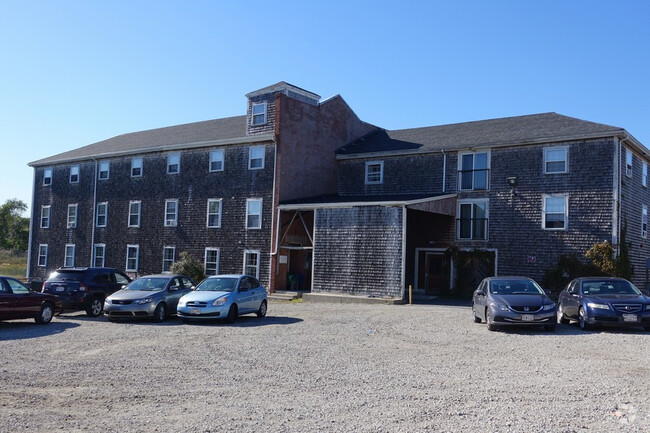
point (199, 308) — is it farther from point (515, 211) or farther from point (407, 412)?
point (515, 211)

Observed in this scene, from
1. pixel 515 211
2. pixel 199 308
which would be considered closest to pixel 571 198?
pixel 515 211

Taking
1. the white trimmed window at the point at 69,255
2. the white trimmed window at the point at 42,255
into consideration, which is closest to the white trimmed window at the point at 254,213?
the white trimmed window at the point at 69,255

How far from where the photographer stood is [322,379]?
30.7 ft

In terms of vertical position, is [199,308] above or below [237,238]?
below

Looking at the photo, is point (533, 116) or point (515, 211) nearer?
point (515, 211)

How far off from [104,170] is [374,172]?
17.1 meters

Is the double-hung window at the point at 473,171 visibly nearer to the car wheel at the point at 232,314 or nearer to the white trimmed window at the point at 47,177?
the car wheel at the point at 232,314

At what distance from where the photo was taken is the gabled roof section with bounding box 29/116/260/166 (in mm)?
32531

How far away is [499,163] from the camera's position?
2641cm

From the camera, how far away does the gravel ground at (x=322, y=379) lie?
7012 millimetres

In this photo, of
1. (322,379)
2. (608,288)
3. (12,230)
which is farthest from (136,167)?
(12,230)

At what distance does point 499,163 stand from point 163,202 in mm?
17998

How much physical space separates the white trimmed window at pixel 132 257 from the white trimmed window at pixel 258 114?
33.8 ft

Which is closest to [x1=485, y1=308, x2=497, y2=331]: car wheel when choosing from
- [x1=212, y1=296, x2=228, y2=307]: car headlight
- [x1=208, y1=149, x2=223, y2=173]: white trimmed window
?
[x1=212, y1=296, x2=228, y2=307]: car headlight
